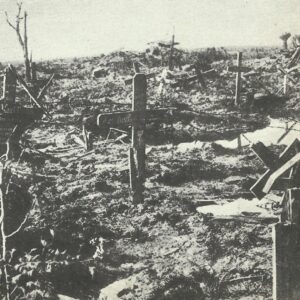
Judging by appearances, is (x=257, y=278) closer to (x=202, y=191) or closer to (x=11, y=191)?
(x=202, y=191)

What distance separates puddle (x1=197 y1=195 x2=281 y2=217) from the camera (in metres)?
7.10

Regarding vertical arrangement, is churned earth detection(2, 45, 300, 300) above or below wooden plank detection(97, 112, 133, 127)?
below

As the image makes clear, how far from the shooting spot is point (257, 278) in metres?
5.21

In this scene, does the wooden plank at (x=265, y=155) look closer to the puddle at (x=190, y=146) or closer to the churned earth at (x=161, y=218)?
the churned earth at (x=161, y=218)

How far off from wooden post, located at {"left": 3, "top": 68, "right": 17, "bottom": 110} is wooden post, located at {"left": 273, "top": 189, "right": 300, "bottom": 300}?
6181mm

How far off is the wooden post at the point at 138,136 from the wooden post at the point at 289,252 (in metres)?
3.17

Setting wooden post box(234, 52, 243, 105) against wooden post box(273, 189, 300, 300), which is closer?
wooden post box(273, 189, 300, 300)

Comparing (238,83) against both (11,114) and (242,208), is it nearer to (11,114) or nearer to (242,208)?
(242,208)

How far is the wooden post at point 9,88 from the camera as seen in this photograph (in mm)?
8375

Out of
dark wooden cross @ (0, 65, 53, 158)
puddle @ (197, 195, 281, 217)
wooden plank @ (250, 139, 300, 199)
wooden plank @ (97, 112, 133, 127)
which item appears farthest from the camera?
dark wooden cross @ (0, 65, 53, 158)

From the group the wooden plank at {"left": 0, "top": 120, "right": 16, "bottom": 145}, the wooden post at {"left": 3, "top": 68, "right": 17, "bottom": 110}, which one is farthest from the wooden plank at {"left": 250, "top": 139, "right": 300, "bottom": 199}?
the wooden post at {"left": 3, "top": 68, "right": 17, "bottom": 110}

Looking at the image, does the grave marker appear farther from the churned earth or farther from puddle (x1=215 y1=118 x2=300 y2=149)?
puddle (x1=215 y1=118 x2=300 y2=149)

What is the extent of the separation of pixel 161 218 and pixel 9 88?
4.20 metres

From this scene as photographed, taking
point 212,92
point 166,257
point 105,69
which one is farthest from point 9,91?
point 105,69
